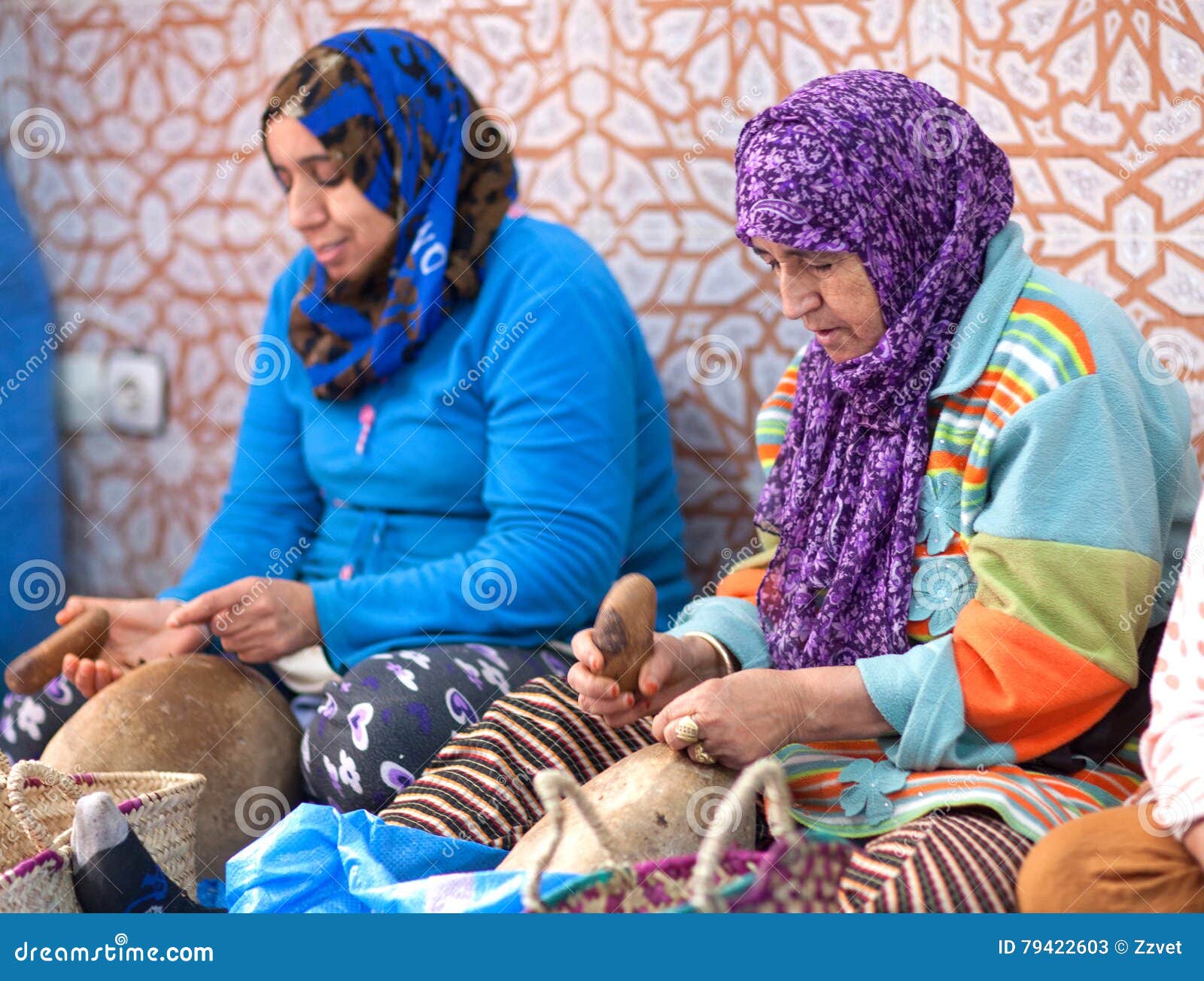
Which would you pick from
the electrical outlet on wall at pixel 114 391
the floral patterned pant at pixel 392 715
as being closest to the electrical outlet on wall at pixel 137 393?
the electrical outlet on wall at pixel 114 391

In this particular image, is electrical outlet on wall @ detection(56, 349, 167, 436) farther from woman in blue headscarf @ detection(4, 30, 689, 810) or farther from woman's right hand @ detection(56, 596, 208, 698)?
woman's right hand @ detection(56, 596, 208, 698)

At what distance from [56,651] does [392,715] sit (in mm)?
610

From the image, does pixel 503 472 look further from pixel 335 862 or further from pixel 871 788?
pixel 871 788

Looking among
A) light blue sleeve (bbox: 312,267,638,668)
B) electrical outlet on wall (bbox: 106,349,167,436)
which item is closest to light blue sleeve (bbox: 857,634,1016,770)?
light blue sleeve (bbox: 312,267,638,668)

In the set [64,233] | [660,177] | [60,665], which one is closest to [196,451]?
[64,233]

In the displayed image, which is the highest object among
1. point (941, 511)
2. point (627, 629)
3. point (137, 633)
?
point (941, 511)

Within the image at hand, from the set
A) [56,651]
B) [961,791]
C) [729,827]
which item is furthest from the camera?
[56,651]

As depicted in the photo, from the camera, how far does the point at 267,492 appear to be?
2674 mm

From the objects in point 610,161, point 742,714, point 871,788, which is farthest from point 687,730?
point 610,161

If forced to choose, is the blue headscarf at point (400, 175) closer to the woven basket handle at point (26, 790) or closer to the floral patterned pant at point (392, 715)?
the floral patterned pant at point (392, 715)

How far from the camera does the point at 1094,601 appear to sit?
1653 millimetres

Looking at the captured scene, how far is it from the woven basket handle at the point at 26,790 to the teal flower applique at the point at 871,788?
1048 mm

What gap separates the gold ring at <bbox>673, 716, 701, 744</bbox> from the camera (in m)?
1.70

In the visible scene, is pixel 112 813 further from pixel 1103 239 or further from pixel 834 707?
pixel 1103 239
